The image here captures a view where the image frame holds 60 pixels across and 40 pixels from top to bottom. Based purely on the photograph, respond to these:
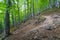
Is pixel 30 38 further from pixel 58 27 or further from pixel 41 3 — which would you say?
pixel 41 3

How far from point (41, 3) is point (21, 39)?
24.6 metres

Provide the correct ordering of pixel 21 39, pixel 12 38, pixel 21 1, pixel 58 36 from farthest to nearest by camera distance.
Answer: pixel 21 1 < pixel 12 38 < pixel 21 39 < pixel 58 36

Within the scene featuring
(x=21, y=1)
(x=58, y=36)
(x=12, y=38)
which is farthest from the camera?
(x=21, y=1)

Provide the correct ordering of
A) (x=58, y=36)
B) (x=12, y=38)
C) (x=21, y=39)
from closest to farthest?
1. (x=58, y=36)
2. (x=21, y=39)
3. (x=12, y=38)

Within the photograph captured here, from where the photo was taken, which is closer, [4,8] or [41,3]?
[4,8]

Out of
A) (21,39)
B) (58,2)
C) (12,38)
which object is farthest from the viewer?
(58,2)

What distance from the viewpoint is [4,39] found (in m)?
A: 12.6

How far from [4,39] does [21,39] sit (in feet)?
6.08

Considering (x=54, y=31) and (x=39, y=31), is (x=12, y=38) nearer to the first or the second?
(x=39, y=31)

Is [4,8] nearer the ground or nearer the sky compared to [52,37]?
nearer the sky

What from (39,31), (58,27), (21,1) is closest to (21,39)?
(39,31)

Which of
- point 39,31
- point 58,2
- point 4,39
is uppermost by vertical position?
point 58,2

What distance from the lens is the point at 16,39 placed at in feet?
39.8

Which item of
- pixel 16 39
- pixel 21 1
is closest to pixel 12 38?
pixel 16 39
